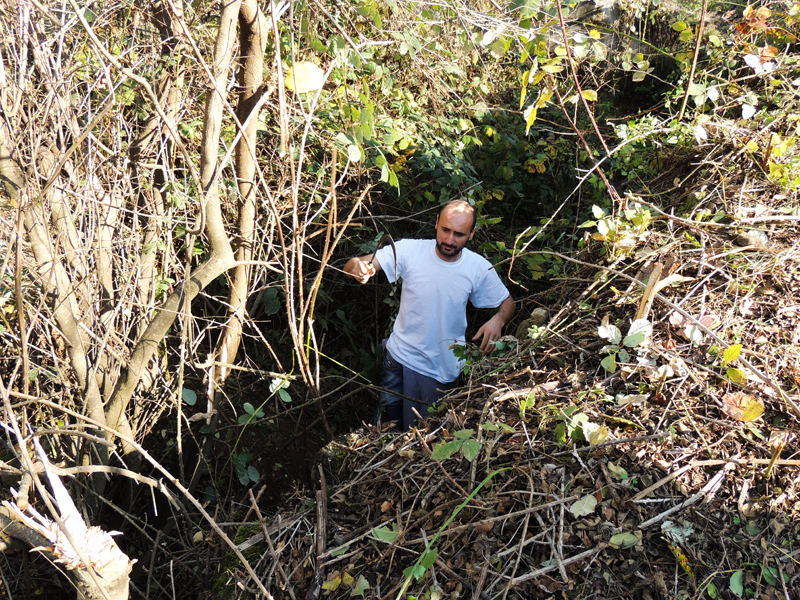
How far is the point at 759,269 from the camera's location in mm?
2652

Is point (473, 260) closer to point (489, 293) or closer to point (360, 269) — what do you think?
point (489, 293)

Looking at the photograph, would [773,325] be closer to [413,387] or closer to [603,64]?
[413,387]

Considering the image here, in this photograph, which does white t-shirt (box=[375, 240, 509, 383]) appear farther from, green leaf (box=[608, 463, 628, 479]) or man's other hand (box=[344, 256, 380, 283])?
green leaf (box=[608, 463, 628, 479])

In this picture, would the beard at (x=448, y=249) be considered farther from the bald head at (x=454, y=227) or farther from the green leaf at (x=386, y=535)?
the green leaf at (x=386, y=535)

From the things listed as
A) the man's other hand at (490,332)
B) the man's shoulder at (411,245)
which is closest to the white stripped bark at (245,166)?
the man's shoulder at (411,245)


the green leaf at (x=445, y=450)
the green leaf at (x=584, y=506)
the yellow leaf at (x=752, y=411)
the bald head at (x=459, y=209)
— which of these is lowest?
the green leaf at (x=584, y=506)

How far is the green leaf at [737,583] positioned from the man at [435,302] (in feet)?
6.03

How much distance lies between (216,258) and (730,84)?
3.55m

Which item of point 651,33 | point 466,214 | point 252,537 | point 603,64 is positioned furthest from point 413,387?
point 651,33

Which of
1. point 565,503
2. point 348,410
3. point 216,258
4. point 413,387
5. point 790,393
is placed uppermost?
point 216,258

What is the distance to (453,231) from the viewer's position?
3.39 meters

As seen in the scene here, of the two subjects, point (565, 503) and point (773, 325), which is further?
point (773, 325)

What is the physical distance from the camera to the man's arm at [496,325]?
11.0 ft

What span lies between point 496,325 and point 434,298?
432 millimetres
